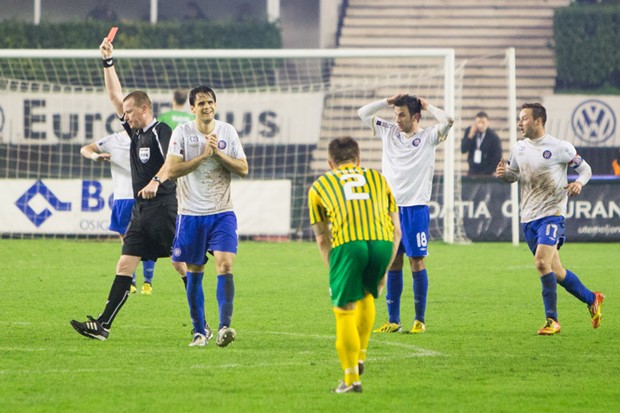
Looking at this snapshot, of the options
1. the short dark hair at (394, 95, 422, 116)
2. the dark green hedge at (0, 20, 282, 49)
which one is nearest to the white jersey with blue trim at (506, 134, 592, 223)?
the short dark hair at (394, 95, 422, 116)

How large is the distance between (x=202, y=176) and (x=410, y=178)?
228cm

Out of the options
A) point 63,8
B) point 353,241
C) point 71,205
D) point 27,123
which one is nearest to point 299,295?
point 353,241

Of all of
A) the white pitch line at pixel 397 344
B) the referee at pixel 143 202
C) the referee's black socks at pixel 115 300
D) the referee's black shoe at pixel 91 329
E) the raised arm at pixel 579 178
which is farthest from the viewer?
the raised arm at pixel 579 178

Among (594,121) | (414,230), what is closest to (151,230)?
(414,230)

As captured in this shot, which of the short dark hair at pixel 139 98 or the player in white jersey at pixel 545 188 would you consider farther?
the player in white jersey at pixel 545 188

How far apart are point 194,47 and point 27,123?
932cm

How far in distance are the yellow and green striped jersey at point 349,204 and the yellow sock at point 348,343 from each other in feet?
1.52

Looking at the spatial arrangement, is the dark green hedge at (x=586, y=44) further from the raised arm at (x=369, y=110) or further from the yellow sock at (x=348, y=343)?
the yellow sock at (x=348, y=343)

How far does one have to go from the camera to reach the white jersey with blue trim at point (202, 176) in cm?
980

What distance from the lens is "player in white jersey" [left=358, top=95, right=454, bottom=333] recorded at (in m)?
11.1

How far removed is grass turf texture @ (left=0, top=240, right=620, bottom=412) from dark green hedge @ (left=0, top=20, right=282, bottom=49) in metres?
17.0

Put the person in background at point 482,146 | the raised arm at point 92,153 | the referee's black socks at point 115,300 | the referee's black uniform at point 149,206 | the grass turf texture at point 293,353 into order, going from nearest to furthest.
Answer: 1. the grass turf texture at point 293,353
2. the referee's black socks at point 115,300
3. the referee's black uniform at point 149,206
4. the raised arm at point 92,153
5. the person in background at point 482,146

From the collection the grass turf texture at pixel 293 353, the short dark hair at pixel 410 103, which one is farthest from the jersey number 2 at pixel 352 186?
the short dark hair at pixel 410 103

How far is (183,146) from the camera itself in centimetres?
979
